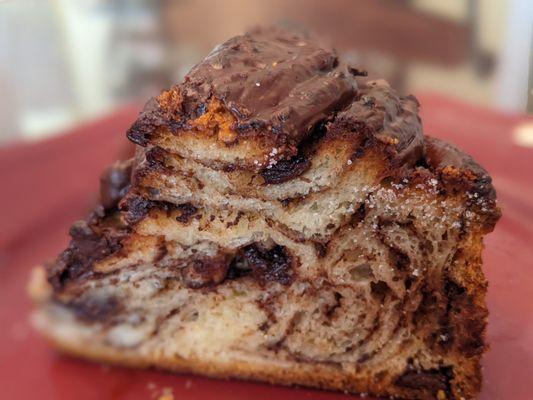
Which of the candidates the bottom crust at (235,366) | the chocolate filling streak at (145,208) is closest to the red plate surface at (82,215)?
the bottom crust at (235,366)

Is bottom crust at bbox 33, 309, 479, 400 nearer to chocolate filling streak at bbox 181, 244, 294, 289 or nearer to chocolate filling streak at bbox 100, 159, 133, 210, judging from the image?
chocolate filling streak at bbox 181, 244, 294, 289

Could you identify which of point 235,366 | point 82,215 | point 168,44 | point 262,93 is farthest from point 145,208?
point 168,44

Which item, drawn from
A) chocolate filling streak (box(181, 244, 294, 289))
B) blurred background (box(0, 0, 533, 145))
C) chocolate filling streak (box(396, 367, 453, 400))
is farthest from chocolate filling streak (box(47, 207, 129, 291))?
blurred background (box(0, 0, 533, 145))

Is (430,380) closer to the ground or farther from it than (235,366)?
farther from it

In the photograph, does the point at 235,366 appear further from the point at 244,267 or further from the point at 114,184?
the point at 114,184

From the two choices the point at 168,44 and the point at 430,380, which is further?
the point at 168,44

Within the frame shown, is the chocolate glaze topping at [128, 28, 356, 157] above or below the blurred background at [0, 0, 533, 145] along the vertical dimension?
above
